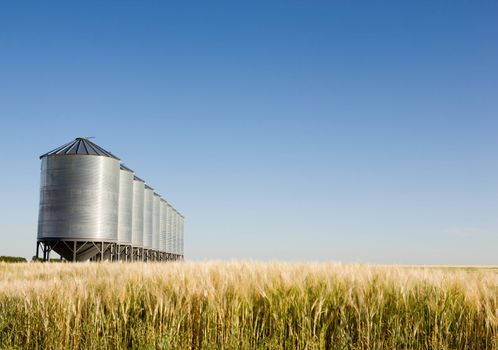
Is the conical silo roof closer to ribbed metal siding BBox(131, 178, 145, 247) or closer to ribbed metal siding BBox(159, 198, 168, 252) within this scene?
ribbed metal siding BBox(131, 178, 145, 247)

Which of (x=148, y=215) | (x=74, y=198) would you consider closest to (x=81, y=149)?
(x=74, y=198)

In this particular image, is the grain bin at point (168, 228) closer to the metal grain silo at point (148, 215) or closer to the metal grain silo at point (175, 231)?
the metal grain silo at point (175, 231)

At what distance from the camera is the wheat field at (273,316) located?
14.6ft

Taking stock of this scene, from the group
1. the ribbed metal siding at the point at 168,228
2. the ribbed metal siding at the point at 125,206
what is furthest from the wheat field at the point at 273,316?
the ribbed metal siding at the point at 168,228

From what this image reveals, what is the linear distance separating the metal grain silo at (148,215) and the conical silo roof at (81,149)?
1283 centimetres

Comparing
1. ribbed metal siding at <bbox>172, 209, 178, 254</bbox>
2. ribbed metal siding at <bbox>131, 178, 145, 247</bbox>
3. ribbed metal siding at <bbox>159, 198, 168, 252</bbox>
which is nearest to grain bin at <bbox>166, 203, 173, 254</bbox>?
ribbed metal siding at <bbox>159, 198, 168, 252</bbox>

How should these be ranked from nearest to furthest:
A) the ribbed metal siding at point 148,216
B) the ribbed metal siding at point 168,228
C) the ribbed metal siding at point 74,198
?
1. the ribbed metal siding at point 74,198
2. the ribbed metal siding at point 148,216
3. the ribbed metal siding at point 168,228

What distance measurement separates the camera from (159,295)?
16.0 ft

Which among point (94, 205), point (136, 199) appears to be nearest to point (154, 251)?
point (136, 199)

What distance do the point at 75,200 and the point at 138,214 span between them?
10662 millimetres

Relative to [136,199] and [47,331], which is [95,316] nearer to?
[47,331]

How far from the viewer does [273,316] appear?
4695 millimetres

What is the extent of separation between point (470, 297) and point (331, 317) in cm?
141

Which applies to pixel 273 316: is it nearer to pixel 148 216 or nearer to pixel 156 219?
pixel 148 216
